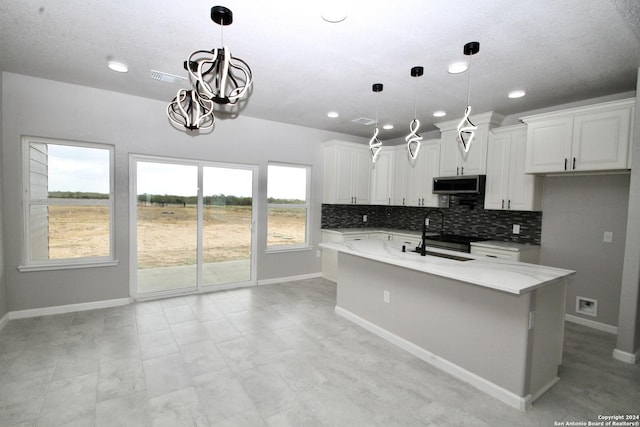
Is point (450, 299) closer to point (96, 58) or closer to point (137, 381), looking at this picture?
point (137, 381)

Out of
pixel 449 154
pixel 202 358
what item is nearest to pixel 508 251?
pixel 449 154

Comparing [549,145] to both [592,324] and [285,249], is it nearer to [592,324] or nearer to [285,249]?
[592,324]

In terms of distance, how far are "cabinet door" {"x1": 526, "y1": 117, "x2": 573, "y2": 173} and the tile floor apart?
1944mm

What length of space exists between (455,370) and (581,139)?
2814mm

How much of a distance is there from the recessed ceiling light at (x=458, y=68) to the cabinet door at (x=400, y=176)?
2.55 metres

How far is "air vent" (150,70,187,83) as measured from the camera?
3.16 metres

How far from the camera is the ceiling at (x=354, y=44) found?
6.74 feet

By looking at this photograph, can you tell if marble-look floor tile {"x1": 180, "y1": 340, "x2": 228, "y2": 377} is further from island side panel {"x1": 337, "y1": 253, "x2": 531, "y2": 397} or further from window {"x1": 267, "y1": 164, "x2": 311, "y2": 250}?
window {"x1": 267, "y1": 164, "x2": 311, "y2": 250}

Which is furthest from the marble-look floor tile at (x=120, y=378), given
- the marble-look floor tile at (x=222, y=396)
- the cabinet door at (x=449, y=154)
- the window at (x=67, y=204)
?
the cabinet door at (x=449, y=154)

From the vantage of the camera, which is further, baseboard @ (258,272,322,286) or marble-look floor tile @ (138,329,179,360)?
baseboard @ (258,272,322,286)

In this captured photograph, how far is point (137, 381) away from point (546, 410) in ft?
9.92

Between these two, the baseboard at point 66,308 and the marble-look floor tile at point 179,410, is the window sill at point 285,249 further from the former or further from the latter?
the marble-look floor tile at point 179,410

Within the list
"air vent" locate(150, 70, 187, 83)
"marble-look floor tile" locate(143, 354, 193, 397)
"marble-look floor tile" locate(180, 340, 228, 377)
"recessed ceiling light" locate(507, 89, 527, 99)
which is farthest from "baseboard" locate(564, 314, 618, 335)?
"air vent" locate(150, 70, 187, 83)

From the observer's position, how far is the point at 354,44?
8.18 feet
